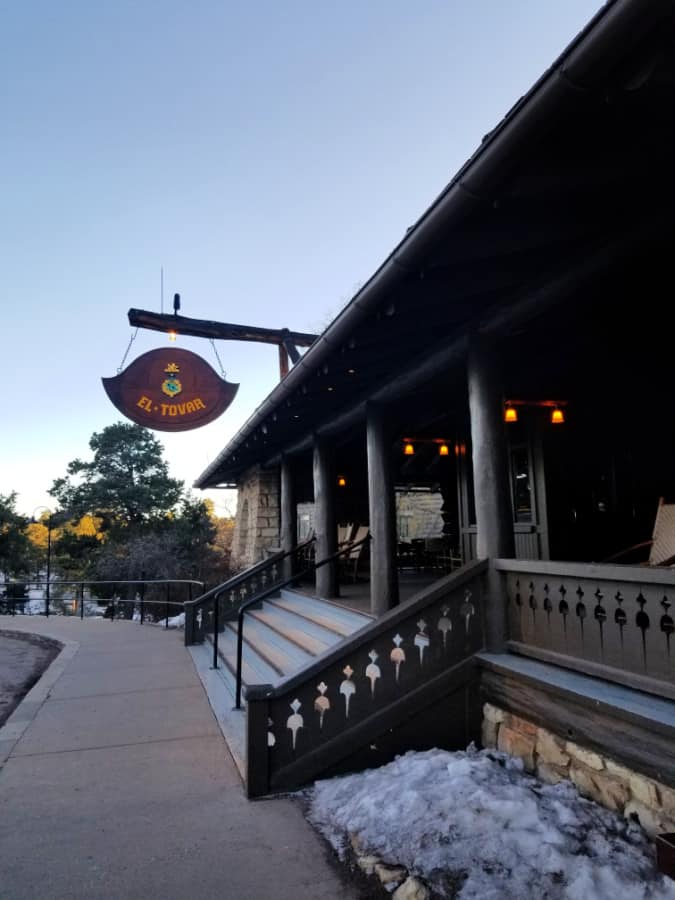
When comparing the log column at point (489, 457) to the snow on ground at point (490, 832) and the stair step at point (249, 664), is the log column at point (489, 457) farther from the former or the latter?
the stair step at point (249, 664)

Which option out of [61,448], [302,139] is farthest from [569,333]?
[61,448]

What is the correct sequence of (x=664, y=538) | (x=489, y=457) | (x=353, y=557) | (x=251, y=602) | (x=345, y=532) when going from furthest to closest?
(x=345, y=532) → (x=353, y=557) → (x=251, y=602) → (x=664, y=538) → (x=489, y=457)

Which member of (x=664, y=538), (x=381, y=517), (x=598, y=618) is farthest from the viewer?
(x=381, y=517)

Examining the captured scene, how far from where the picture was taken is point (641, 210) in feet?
8.90

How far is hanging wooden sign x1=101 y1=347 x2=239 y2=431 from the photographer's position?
23.2 feet

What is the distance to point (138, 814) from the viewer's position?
3014mm

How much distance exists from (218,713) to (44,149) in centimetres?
968

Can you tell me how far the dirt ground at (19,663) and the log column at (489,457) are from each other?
4.53m

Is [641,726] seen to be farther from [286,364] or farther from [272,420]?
[286,364]

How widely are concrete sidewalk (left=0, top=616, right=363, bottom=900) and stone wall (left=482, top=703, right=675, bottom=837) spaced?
1.28 meters

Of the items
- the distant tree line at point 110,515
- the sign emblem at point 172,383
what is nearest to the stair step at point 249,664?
the sign emblem at point 172,383

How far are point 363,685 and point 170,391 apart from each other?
16.7ft

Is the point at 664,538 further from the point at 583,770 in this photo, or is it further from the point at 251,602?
the point at 251,602

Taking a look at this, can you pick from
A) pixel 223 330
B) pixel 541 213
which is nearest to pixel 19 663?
pixel 223 330
